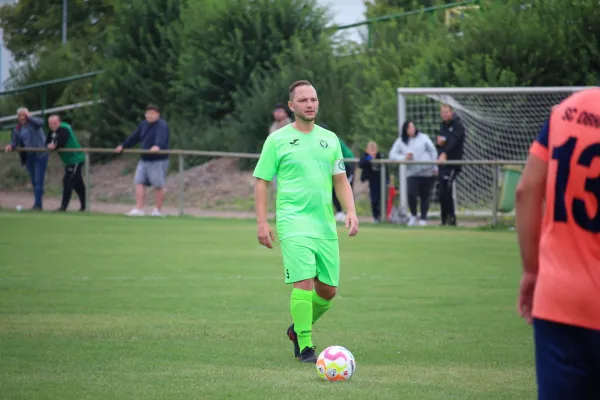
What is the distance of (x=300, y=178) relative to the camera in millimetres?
8953

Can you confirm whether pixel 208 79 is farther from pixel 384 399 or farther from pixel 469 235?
pixel 384 399

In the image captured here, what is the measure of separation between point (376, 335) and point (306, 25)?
24164mm

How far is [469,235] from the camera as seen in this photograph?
21.8 m

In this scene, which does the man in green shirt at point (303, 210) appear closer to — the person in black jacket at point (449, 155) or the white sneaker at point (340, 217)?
the person in black jacket at point (449, 155)

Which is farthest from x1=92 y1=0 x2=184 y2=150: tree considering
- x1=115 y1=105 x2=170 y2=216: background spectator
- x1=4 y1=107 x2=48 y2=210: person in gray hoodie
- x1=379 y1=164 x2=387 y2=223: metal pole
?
x1=379 y1=164 x2=387 y2=223: metal pole

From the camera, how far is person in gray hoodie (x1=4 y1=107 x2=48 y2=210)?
88.7 feet

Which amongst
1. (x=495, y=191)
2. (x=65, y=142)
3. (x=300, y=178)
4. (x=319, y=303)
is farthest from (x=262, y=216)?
(x=65, y=142)

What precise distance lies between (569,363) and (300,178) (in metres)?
4.90

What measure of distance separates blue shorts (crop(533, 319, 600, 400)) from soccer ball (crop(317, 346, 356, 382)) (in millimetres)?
3737

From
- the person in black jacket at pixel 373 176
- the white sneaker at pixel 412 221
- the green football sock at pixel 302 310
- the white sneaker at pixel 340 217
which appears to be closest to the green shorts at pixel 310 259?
the green football sock at pixel 302 310

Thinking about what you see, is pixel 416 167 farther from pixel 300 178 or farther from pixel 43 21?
pixel 43 21

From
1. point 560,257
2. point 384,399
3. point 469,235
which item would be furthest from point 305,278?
point 469,235

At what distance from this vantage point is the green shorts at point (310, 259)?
8.73m

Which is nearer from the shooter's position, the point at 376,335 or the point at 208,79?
the point at 376,335
